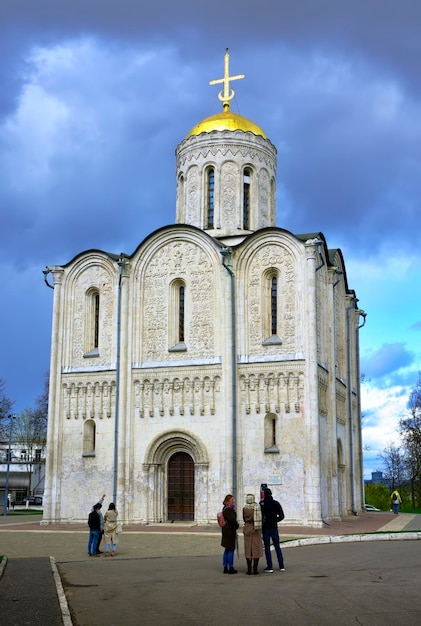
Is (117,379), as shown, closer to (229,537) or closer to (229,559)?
(229,537)

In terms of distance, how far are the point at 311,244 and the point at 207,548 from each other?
12.3 meters

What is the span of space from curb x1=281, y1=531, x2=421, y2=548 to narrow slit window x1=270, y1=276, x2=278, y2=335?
9185 millimetres

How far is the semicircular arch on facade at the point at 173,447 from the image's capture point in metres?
27.4

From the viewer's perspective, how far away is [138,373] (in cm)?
2888

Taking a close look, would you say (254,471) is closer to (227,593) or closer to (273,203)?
(273,203)

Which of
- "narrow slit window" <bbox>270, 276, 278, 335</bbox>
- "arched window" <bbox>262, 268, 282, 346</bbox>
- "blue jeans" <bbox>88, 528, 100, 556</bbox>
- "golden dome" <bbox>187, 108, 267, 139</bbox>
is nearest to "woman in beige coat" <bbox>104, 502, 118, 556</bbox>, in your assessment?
"blue jeans" <bbox>88, 528, 100, 556</bbox>

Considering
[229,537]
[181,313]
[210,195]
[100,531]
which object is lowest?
[100,531]

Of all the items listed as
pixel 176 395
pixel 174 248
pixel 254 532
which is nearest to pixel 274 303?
pixel 174 248

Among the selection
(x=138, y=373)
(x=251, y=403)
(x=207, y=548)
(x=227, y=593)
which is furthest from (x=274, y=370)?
(x=227, y=593)

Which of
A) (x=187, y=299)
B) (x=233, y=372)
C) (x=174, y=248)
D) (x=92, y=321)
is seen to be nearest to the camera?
(x=233, y=372)

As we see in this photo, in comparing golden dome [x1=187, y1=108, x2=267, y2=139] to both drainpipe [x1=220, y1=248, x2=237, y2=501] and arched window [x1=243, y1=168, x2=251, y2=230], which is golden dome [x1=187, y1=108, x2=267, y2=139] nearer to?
arched window [x1=243, y1=168, x2=251, y2=230]

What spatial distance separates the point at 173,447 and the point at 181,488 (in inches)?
59.3

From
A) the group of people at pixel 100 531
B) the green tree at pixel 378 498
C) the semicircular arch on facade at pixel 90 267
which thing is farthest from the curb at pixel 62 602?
the green tree at pixel 378 498

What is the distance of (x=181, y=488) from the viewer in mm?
28016
